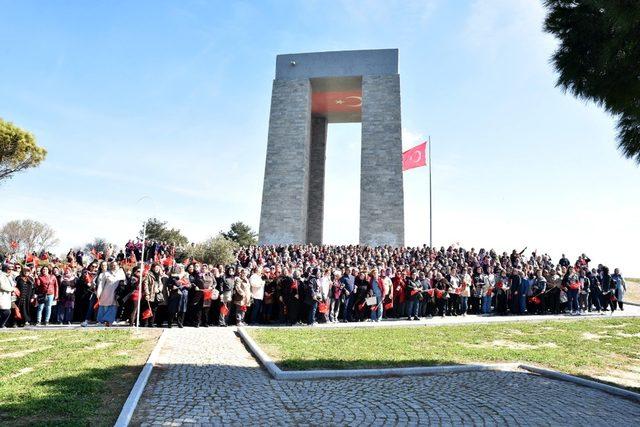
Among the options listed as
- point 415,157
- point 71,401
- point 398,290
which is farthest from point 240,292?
point 415,157

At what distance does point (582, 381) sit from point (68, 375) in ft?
24.0

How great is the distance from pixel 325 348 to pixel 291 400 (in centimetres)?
346

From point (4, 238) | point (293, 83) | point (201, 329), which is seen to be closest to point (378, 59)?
point (293, 83)

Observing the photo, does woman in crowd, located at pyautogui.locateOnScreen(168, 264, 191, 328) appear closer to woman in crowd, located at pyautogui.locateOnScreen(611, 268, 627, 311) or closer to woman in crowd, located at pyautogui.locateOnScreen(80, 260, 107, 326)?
woman in crowd, located at pyautogui.locateOnScreen(80, 260, 107, 326)

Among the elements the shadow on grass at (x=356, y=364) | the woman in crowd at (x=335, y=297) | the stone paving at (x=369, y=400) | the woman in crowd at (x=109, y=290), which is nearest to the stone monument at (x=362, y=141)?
the woman in crowd at (x=335, y=297)

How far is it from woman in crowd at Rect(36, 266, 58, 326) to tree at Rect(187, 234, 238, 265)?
1957 centimetres

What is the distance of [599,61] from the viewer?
5344 mm

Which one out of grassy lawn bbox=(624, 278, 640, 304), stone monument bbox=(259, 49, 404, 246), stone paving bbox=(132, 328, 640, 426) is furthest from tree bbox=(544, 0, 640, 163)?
stone monument bbox=(259, 49, 404, 246)

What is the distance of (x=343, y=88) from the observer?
39750 mm

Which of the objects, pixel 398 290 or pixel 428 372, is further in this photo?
pixel 398 290

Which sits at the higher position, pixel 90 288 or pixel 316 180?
pixel 316 180

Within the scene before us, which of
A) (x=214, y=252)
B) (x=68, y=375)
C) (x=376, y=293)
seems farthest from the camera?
(x=214, y=252)

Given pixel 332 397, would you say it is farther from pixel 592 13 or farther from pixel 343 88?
pixel 343 88

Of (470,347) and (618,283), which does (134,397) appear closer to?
(470,347)
